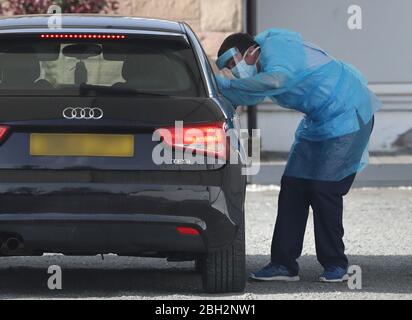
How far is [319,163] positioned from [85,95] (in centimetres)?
170

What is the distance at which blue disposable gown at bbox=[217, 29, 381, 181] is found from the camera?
26.9 feet

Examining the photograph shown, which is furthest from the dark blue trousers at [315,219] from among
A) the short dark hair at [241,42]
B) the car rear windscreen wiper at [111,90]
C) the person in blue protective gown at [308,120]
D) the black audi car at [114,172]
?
the car rear windscreen wiper at [111,90]

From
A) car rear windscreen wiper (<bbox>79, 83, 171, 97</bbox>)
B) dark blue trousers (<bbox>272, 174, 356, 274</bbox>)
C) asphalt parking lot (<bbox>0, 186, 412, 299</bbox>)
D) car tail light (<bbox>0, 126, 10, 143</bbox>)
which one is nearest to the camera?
car tail light (<bbox>0, 126, 10, 143</bbox>)

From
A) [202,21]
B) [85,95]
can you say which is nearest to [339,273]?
[85,95]

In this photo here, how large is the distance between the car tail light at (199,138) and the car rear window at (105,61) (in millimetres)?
318

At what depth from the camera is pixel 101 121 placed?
7297 millimetres

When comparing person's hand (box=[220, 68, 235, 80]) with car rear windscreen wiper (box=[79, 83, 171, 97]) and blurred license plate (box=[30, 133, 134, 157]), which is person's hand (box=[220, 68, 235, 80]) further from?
blurred license plate (box=[30, 133, 134, 157])

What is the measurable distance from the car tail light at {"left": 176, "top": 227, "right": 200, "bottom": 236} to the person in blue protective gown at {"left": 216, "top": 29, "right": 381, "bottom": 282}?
1.18 meters

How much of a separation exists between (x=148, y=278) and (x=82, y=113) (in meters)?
1.70

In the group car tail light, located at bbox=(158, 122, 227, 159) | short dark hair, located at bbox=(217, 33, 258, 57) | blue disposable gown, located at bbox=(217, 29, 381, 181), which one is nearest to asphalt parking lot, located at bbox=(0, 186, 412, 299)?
blue disposable gown, located at bbox=(217, 29, 381, 181)

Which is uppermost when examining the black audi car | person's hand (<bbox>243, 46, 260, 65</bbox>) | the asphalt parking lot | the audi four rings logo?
person's hand (<bbox>243, 46, 260, 65</bbox>)

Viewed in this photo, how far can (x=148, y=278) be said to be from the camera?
869cm

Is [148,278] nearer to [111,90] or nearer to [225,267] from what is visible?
[225,267]
